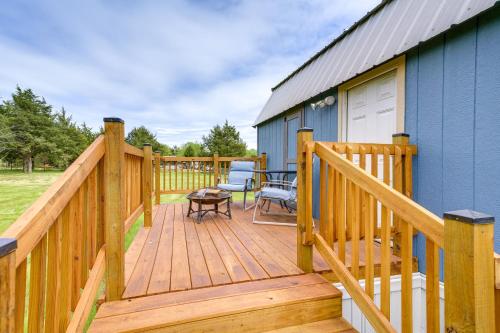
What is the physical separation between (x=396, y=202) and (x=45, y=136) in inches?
1306

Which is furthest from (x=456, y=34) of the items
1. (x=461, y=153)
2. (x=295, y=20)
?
(x=295, y=20)

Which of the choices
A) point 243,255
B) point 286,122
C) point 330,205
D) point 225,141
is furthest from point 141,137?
point 330,205

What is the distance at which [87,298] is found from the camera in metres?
1.34

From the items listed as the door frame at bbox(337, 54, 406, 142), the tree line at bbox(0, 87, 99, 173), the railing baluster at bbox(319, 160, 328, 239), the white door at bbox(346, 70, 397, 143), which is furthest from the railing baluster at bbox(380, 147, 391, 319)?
the tree line at bbox(0, 87, 99, 173)

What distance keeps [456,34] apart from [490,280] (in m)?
2.23

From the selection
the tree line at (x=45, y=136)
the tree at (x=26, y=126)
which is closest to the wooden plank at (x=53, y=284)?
the tree line at (x=45, y=136)

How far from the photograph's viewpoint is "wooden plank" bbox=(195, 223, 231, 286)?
6.16ft

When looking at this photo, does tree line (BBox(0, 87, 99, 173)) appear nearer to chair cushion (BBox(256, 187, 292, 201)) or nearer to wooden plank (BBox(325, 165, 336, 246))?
chair cushion (BBox(256, 187, 292, 201))

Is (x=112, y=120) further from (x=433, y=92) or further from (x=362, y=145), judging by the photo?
(x=433, y=92)

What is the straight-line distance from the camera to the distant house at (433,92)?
189 cm

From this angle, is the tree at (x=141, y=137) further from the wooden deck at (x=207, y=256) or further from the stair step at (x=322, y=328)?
the stair step at (x=322, y=328)

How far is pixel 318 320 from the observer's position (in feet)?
5.57

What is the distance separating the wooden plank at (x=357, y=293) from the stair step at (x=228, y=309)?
0.15 m

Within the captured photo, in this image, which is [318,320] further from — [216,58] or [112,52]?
[112,52]
